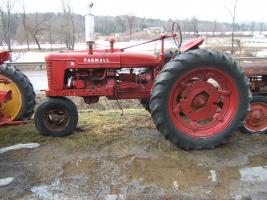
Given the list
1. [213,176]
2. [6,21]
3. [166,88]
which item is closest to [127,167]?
[213,176]

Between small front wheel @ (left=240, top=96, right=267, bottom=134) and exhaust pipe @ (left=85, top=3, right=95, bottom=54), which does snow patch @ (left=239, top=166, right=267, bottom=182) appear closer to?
small front wheel @ (left=240, top=96, right=267, bottom=134)

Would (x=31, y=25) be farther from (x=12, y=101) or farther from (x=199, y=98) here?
(x=199, y=98)

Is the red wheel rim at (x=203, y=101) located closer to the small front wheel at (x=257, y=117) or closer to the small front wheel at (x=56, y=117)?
the small front wheel at (x=257, y=117)

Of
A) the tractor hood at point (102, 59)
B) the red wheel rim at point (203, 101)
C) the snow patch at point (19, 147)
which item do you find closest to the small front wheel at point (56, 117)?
the snow patch at point (19, 147)

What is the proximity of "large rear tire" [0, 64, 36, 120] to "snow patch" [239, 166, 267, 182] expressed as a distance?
140 inches

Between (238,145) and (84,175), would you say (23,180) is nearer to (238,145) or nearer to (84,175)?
(84,175)

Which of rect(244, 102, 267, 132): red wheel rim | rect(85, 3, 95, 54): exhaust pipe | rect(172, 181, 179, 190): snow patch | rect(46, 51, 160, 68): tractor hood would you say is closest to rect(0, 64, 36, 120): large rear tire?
rect(46, 51, 160, 68): tractor hood

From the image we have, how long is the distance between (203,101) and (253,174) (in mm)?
1274

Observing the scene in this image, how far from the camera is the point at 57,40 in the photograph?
46.8 m

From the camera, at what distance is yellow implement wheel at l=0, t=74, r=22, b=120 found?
6.38 metres

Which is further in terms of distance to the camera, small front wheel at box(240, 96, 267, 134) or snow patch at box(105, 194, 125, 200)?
small front wheel at box(240, 96, 267, 134)

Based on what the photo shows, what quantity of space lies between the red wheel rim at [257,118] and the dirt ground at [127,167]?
0.28 metres

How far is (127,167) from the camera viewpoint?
4.70 metres

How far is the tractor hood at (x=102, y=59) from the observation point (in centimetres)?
570
